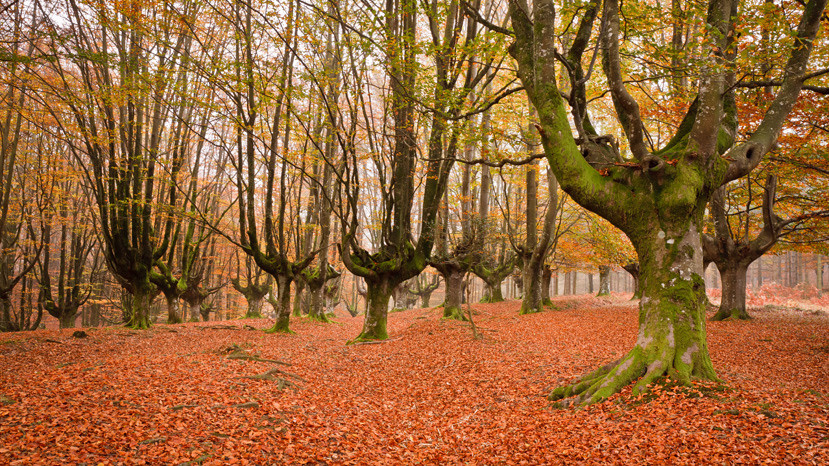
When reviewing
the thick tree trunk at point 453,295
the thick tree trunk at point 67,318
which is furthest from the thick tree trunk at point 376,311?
Result: the thick tree trunk at point 67,318

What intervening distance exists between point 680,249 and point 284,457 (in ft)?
16.2

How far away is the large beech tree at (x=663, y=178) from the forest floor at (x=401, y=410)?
52cm

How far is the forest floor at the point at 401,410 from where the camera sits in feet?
11.3

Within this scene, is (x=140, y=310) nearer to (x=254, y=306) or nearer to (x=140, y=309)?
(x=140, y=309)

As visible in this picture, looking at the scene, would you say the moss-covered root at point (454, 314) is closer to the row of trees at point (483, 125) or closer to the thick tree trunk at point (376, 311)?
the row of trees at point (483, 125)

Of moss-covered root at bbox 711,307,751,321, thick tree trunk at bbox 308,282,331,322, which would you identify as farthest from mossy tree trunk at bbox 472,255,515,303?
moss-covered root at bbox 711,307,751,321

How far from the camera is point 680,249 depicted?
16.0 ft

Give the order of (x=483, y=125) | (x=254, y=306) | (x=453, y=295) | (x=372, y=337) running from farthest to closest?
(x=254, y=306) → (x=453, y=295) → (x=372, y=337) → (x=483, y=125)

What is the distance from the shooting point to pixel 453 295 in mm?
14758

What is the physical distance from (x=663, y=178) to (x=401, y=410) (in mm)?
4653

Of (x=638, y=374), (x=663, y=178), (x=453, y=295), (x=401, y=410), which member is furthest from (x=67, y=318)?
(x=663, y=178)

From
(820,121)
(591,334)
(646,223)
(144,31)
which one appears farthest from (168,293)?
(820,121)

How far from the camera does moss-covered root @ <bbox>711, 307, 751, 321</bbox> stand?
38.1ft

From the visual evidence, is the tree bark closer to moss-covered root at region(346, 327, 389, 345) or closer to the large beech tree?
moss-covered root at region(346, 327, 389, 345)
